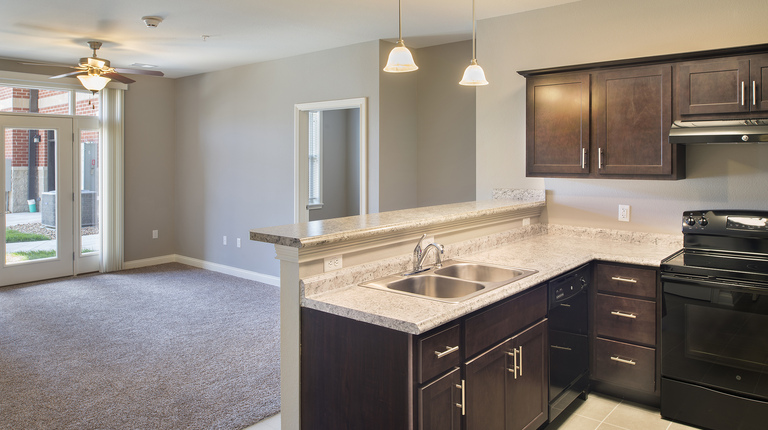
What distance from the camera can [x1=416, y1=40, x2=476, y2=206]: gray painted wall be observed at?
17.0 ft

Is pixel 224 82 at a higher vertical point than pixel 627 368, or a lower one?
higher

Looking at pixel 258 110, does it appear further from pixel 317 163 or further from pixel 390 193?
pixel 390 193

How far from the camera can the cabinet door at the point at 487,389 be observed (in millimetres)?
2078

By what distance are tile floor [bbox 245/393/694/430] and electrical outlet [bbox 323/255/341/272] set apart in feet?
3.90

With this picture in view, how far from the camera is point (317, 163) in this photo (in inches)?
272

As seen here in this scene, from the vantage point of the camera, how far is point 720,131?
2.86 m

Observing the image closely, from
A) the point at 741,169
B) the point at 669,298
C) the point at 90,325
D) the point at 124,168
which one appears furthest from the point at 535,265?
the point at 124,168

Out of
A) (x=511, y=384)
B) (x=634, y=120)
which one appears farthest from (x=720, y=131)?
(x=511, y=384)

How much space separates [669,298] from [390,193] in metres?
2.90

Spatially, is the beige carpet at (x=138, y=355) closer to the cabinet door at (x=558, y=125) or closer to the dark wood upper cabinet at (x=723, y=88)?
the cabinet door at (x=558, y=125)

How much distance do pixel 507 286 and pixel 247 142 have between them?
190 inches

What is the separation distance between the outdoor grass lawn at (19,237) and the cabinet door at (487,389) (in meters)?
6.09

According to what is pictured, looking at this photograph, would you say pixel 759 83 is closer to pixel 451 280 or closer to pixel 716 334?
pixel 716 334

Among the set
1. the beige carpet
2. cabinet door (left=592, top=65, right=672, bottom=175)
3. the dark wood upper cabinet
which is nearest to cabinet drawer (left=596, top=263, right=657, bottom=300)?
cabinet door (left=592, top=65, right=672, bottom=175)
